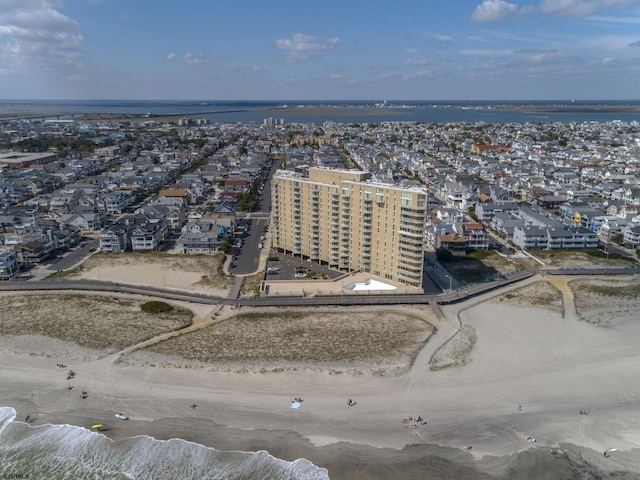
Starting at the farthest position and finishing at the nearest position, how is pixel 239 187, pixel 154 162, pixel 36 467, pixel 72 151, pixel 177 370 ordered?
pixel 72 151 < pixel 154 162 < pixel 239 187 < pixel 177 370 < pixel 36 467

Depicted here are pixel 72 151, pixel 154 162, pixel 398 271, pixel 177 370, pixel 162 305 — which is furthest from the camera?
pixel 72 151

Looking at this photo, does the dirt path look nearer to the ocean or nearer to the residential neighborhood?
the residential neighborhood

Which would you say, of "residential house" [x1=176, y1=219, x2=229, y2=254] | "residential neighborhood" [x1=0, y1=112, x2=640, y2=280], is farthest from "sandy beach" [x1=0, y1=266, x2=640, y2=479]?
"residential house" [x1=176, y1=219, x2=229, y2=254]

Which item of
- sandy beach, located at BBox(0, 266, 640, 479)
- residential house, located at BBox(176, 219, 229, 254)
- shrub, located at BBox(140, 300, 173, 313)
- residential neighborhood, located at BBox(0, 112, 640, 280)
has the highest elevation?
residential neighborhood, located at BBox(0, 112, 640, 280)

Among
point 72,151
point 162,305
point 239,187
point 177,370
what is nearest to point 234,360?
point 177,370

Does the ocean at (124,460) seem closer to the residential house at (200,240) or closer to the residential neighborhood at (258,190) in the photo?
the residential neighborhood at (258,190)

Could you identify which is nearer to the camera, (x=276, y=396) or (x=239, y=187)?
(x=276, y=396)

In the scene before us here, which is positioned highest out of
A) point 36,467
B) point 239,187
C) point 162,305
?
point 239,187

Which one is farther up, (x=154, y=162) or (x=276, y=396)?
(x=154, y=162)

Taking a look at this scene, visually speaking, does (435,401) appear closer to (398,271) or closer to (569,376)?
(569,376)
